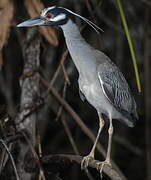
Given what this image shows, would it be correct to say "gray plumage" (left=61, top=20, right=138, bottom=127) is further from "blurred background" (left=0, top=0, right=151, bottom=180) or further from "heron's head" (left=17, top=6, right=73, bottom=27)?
"blurred background" (left=0, top=0, right=151, bottom=180)

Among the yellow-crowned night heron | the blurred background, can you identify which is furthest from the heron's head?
the blurred background

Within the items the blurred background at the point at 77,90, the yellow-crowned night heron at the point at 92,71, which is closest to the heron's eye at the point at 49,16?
the yellow-crowned night heron at the point at 92,71

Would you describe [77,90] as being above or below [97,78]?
below

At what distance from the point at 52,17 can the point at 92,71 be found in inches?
11.1

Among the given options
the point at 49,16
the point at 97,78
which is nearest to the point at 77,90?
the point at 97,78

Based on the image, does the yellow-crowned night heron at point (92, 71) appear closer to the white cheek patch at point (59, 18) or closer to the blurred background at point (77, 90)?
the white cheek patch at point (59, 18)

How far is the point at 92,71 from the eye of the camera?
2305mm

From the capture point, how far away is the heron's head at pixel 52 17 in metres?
2.15

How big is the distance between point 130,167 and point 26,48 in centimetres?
208

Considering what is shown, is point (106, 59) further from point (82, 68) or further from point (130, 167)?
point (130, 167)

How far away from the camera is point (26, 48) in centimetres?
256

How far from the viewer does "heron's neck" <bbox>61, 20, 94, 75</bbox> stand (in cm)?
222

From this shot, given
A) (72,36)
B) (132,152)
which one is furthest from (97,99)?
(132,152)

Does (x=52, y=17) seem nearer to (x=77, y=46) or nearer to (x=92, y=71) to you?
(x=77, y=46)
